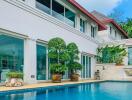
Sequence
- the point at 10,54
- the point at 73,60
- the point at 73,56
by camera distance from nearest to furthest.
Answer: the point at 10,54 → the point at 73,56 → the point at 73,60

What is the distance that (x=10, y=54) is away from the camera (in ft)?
34.9

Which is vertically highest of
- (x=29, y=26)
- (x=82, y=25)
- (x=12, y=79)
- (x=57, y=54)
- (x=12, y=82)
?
(x=82, y=25)

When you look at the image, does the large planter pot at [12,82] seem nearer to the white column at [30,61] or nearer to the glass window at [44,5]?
the white column at [30,61]

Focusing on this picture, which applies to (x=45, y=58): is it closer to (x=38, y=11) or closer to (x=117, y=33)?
(x=38, y=11)

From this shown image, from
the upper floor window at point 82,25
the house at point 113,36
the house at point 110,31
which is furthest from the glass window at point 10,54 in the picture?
the house at point 110,31

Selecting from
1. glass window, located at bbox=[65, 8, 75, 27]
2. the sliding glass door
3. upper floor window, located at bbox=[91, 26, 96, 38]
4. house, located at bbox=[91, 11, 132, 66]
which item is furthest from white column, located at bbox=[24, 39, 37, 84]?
house, located at bbox=[91, 11, 132, 66]

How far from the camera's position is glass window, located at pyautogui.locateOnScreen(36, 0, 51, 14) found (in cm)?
1322

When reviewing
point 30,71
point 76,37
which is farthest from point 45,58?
point 76,37

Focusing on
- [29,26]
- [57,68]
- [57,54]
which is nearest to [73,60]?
[57,54]

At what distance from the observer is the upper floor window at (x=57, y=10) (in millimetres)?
13606

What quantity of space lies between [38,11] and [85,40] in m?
7.55

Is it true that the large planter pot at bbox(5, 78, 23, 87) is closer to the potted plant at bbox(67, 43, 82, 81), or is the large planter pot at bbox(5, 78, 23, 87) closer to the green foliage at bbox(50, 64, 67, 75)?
the green foliage at bbox(50, 64, 67, 75)

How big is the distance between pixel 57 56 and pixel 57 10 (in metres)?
3.79

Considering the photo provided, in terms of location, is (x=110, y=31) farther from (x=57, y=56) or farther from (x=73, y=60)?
(x=57, y=56)
